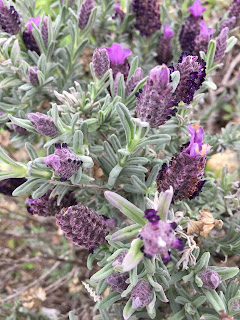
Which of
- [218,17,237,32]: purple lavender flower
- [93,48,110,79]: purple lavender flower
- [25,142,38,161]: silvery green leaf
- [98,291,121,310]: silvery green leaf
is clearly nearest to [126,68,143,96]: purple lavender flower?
[93,48,110,79]: purple lavender flower

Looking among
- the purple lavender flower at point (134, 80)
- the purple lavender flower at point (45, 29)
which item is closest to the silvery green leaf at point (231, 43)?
the purple lavender flower at point (134, 80)

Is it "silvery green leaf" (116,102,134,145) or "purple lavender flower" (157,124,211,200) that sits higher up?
"silvery green leaf" (116,102,134,145)

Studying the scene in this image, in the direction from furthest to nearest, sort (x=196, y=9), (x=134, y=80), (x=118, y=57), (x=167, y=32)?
(x=167, y=32), (x=196, y=9), (x=118, y=57), (x=134, y=80)

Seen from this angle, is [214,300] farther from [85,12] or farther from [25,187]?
[85,12]

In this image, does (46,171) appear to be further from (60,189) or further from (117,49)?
(117,49)

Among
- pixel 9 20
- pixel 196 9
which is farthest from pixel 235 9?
pixel 9 20

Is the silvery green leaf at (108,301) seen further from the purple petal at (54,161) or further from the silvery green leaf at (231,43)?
the silvery green leaf at (231,43)

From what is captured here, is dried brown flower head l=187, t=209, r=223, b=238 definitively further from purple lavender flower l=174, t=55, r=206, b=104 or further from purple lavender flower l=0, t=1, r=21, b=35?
purple lavender flower l=0, t=1, r=21, b=35
